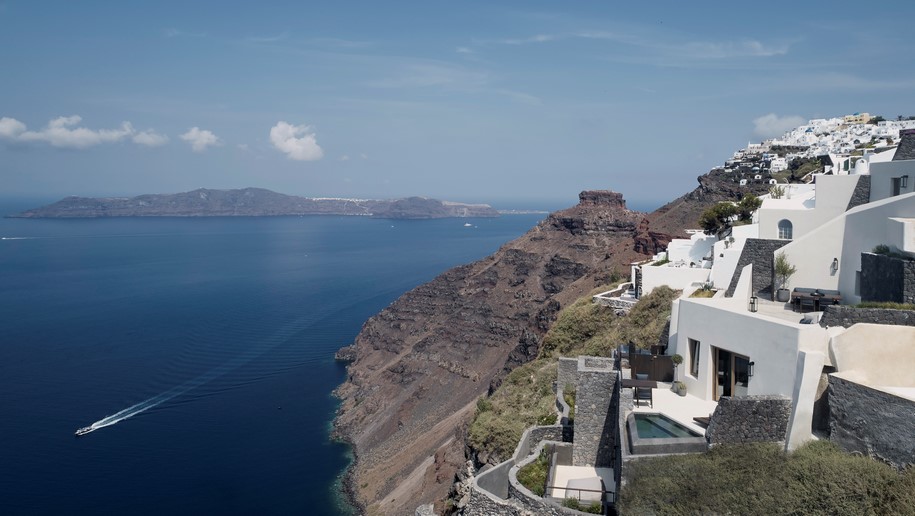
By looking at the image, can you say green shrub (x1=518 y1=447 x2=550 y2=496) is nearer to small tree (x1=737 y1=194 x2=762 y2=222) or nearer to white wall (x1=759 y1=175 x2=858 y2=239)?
white wall (x1=759 y1=175 x2=858 y2=239)

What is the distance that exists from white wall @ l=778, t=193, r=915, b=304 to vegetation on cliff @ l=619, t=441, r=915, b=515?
5.99 m

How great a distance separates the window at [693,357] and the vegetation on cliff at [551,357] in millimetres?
3615

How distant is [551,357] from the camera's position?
979 inches

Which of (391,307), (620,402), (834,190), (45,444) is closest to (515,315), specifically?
(391,307)

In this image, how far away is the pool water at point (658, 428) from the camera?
10.2 m

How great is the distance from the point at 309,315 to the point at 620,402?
252ft

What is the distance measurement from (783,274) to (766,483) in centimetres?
758

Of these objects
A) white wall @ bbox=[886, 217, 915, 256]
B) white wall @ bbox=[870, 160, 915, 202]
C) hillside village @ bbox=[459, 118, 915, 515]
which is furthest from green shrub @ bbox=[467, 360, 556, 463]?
white wall @ bbox=[870, 160, 915, 202]

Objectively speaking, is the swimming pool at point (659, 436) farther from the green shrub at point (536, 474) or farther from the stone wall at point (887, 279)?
the stone wall at point (887, 279)

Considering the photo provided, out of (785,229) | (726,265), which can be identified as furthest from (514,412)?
(785,229)

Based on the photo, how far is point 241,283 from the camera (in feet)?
347

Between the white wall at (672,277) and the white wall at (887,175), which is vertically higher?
the white wall at (887,175)

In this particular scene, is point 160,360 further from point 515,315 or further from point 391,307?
point 515,315

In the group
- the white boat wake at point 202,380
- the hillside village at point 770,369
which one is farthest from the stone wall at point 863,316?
the white boat wake at point 202,380
